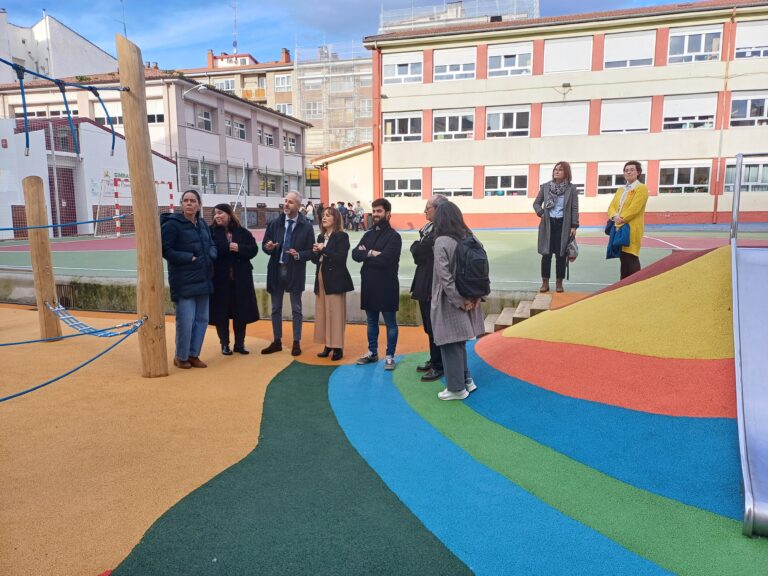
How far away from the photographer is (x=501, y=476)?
3.39 m

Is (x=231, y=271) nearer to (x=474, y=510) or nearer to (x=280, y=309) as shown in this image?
(x=280, y=309)

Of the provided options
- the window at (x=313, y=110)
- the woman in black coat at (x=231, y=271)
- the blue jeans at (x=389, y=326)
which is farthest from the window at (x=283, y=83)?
the blue jeans at (x=389, y=326)

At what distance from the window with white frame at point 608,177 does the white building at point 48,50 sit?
28883mm

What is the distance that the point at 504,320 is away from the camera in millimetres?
7199

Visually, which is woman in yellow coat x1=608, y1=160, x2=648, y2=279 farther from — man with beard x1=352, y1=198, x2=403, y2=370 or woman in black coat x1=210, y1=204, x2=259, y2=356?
woman in black coat x1=210, y1=204, x2=259, y2=356

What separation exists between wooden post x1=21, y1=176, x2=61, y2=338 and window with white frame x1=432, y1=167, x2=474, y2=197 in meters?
24.1

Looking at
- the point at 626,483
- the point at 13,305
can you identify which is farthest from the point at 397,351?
the point at 13,305

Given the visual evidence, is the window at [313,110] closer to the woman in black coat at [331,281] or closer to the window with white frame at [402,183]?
the window with white frame at [402,183]

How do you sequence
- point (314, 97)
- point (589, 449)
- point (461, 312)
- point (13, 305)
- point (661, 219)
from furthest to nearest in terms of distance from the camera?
point (314, 97) → point (661, 219) → point (13, 305) → point (461, 312) → point (589, 449)

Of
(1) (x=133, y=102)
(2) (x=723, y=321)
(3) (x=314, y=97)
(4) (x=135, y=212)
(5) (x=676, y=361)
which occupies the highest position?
(3) (x=314, y=97)

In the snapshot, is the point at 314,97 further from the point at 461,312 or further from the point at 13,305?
the point at 461,312

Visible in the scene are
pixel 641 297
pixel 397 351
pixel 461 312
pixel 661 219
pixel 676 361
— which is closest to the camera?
pixel 676 361

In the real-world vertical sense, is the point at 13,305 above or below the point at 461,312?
below

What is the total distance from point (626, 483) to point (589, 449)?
40 cm
